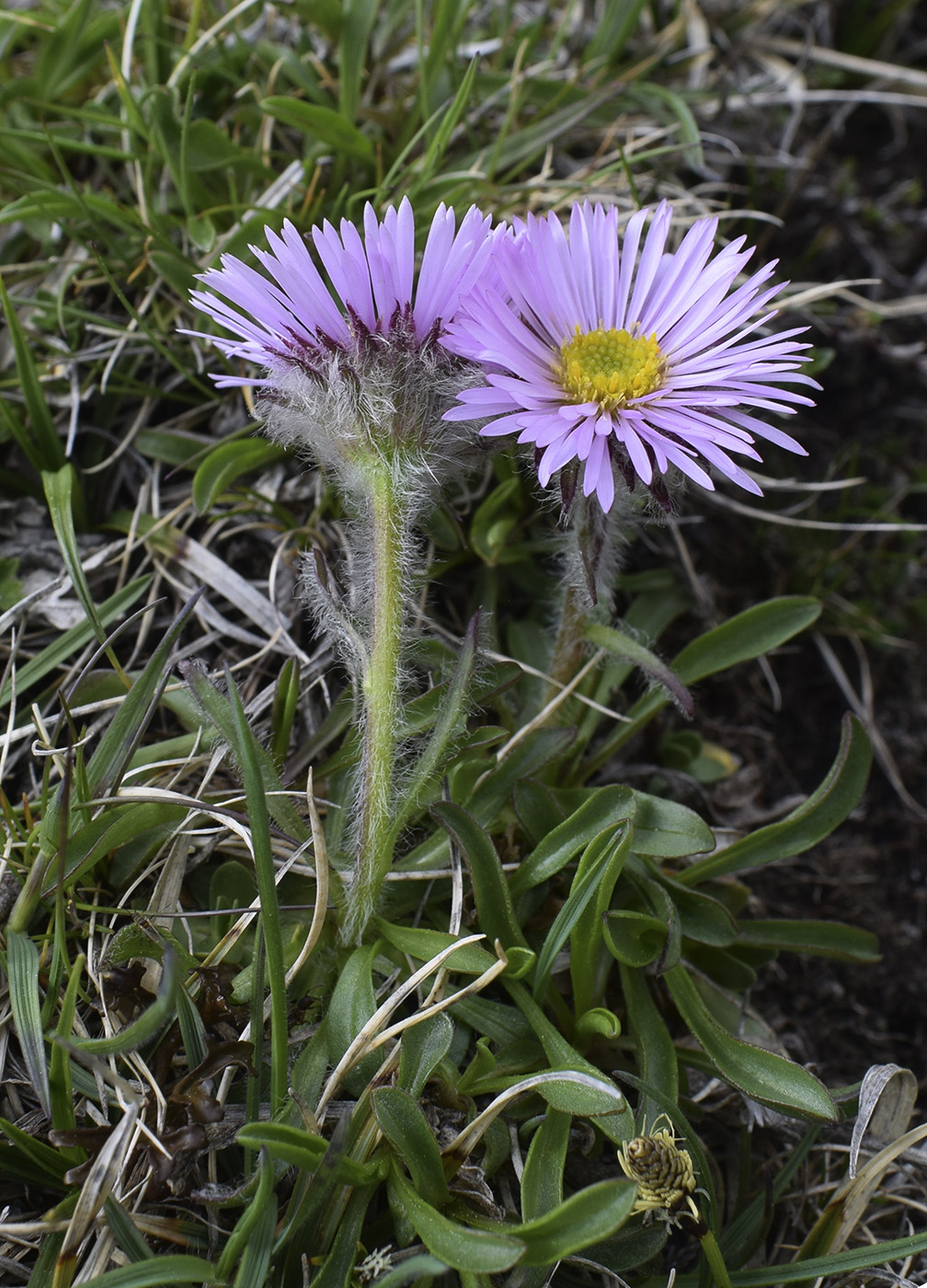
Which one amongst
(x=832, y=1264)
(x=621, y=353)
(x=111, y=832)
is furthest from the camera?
(x=621, y=353)

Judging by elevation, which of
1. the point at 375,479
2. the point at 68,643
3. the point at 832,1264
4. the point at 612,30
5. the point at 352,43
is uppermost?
the point at 612,30

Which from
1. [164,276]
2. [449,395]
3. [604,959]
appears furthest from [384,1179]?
[164,276]

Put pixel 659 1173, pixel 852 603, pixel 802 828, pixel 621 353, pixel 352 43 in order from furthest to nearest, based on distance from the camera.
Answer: pixel 852 603 < pixel 352 43 < pixel 802 828 < pixel 621 353 < pixel 659 1173

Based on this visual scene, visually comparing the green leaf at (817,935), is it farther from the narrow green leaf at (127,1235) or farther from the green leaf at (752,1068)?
the narrow green leaf at (127,1235)

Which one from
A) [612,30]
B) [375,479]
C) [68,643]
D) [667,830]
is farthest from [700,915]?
[612,30]

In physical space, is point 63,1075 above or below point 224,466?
below

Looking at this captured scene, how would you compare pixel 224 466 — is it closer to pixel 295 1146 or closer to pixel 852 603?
pixel 295 1146

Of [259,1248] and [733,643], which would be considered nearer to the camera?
[259,1248]
